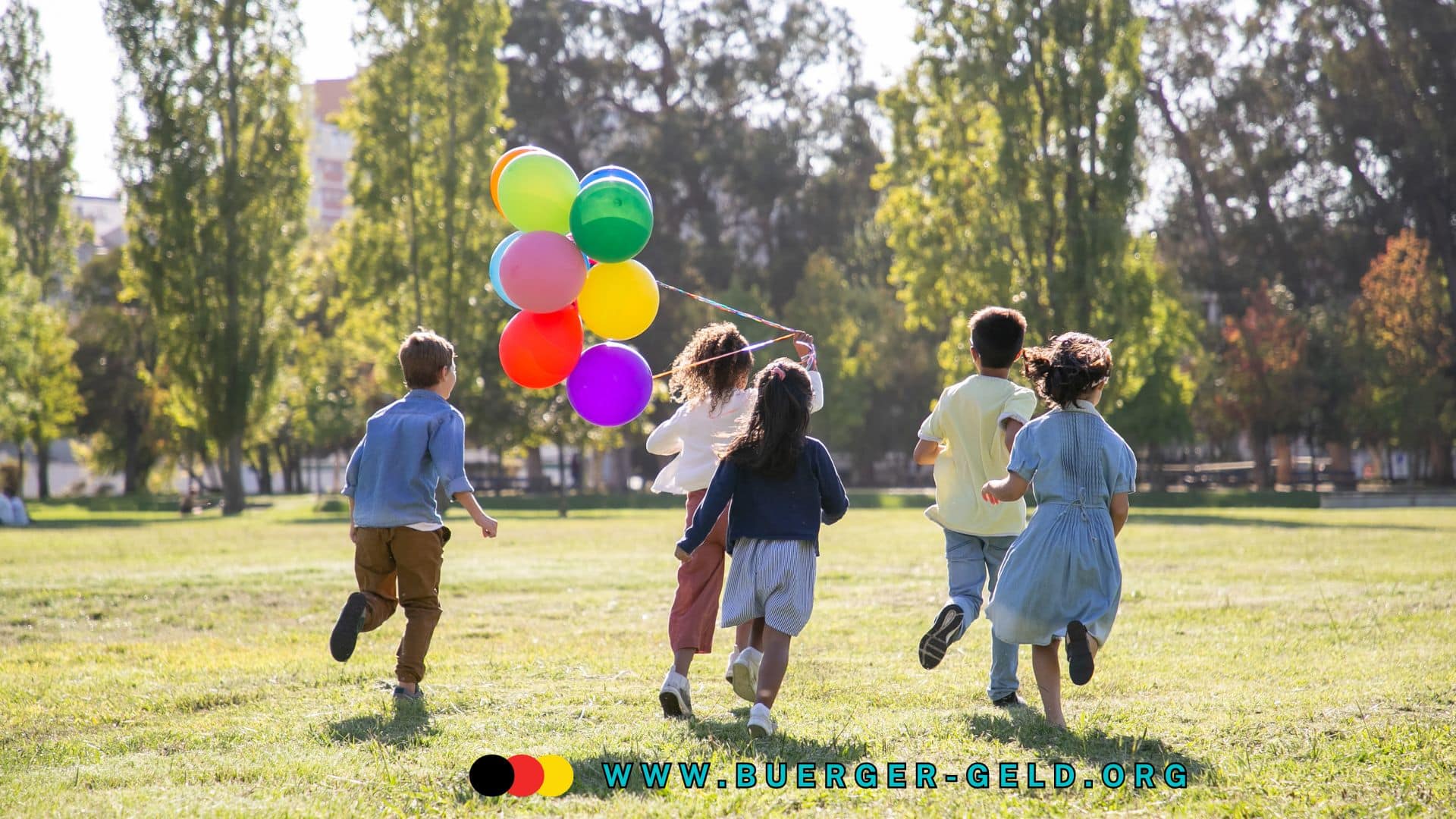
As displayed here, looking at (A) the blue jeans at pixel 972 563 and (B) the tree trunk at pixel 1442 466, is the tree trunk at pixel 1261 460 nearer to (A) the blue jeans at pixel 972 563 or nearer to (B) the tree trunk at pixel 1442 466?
(B) the tree trunk at pixel 1442 466

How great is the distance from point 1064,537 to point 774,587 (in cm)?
118

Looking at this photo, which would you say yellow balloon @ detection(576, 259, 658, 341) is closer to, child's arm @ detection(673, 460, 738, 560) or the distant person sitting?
child's arm @ detection(673, 460, 738, 560)

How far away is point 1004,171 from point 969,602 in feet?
80.3

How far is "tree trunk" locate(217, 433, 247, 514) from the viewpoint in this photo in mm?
31828

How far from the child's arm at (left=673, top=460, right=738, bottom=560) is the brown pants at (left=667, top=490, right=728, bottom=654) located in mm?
306

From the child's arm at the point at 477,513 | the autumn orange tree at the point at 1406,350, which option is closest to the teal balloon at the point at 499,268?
the child's arm at the point at 477,513

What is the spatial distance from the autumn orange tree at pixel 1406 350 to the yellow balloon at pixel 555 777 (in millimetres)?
37384

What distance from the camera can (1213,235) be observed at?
4291 centimetres

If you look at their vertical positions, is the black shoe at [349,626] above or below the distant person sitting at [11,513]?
above

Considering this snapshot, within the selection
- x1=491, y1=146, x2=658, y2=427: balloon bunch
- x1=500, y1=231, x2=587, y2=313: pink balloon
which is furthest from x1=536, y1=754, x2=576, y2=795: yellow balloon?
x1=500, y1=231, x2=587, y2=313: pink balloon

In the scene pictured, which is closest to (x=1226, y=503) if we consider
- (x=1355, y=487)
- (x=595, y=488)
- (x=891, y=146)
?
(x=1355, y=487)

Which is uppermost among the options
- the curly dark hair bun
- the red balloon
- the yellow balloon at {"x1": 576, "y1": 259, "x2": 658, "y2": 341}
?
the yellow balloon at {"x1": 576, "y1": 259, "x2": 658, "y2": 341}

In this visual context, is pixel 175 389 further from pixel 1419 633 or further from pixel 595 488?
pixel 1419 633

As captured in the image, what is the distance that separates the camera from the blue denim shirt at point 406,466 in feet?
19.5
